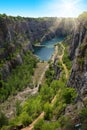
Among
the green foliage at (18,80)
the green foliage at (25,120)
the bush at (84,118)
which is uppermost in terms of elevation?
the bush at (84,118)

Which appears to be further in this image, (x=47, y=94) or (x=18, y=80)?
(x=18, y=80)

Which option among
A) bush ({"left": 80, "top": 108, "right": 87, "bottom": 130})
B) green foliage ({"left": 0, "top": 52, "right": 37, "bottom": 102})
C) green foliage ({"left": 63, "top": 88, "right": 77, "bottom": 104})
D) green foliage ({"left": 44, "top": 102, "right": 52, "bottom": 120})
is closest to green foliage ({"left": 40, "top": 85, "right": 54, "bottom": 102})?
green foliage ({"left": 44, "top": 102, "right": 52, "bottom": 120})

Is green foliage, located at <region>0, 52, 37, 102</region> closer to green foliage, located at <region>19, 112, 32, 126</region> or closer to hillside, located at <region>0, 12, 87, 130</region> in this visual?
hillside, located at <region>0, 12, 87, 130</region>

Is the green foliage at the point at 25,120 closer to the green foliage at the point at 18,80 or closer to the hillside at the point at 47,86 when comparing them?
the hillside at the point at 47,86

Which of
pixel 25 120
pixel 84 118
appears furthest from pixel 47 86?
pixel 84 118

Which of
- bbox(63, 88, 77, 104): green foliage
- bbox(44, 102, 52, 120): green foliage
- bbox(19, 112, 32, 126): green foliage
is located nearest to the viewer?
bbox(63, 88, 77, 104): green foliage

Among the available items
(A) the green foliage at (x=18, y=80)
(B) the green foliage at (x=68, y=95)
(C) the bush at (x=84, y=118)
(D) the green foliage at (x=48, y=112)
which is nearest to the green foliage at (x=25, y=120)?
(D) the green foliage at (x=48, y=112)

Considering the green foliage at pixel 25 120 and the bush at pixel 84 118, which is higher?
the bush at pixel 84 118

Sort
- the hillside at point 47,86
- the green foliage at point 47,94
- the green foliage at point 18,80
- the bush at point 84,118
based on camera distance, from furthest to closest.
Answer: the green foliage at point 18,80 < the green foliage at point 47,94 < the hillside at point 47,86 < the bush at point 84,118

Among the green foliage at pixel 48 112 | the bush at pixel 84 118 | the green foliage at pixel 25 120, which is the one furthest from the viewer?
the green foliage at pixel 25 120

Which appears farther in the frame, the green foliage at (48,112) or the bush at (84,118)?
the green foliage at (48,112)

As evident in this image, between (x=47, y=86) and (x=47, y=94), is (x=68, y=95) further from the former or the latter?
(x=47, y=86)
